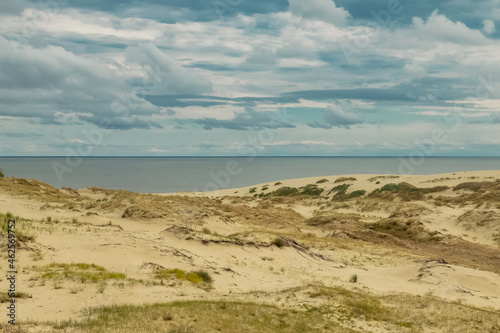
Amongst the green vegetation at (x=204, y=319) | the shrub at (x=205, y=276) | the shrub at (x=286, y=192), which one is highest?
the green vegetation at (x=204, y=319)

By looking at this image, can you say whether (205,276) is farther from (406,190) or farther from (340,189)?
(340,189)

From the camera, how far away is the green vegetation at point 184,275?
15516mm

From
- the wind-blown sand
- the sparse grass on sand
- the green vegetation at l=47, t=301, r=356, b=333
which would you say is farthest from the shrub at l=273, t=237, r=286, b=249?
the green vegetation at l=47, t=301, r=356, b=333

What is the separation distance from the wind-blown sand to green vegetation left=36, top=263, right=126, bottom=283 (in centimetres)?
18

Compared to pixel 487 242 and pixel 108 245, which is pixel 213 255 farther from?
pixel 487 242

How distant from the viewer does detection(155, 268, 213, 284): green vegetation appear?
15.5 metres

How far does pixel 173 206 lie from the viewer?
109ft

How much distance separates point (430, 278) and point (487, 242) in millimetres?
16054

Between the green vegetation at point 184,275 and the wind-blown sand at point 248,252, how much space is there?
0.36 m

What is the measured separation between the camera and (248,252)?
22.4m

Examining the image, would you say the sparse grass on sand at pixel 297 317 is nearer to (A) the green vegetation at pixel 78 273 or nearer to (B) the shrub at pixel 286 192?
(A) the green vegetation at pixel 78 273

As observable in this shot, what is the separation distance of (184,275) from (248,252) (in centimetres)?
693

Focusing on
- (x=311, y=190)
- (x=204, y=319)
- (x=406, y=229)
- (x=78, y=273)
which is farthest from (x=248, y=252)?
(x=311, y=190)

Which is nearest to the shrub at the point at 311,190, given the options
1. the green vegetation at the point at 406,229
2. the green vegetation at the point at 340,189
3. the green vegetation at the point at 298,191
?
the green vegetation at the point at 298,191
